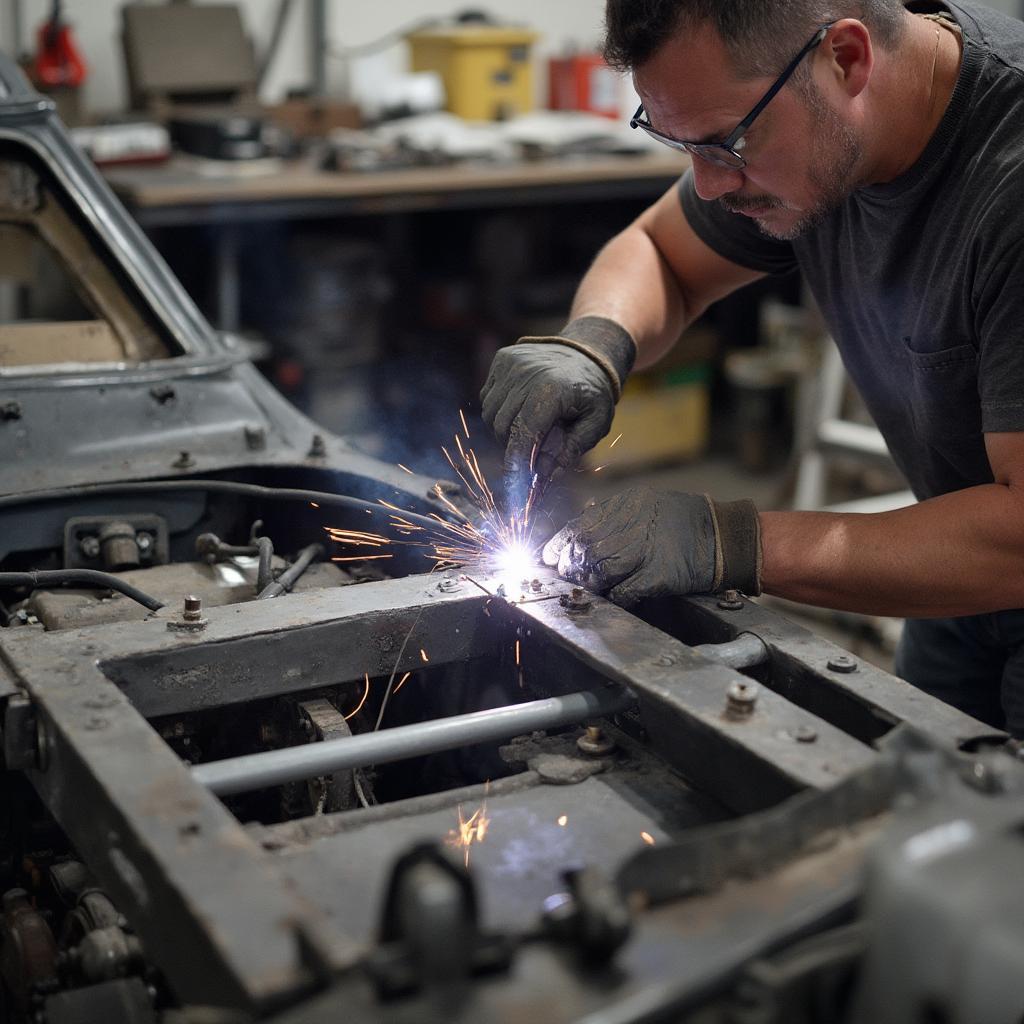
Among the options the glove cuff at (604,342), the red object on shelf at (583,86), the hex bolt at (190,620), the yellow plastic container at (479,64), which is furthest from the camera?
the red object on shelf at (583,86)

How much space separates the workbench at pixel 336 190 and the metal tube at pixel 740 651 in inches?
132

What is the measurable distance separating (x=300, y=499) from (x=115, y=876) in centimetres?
95

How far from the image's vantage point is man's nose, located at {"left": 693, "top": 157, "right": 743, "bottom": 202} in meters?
2.03

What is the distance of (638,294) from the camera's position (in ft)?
8.56

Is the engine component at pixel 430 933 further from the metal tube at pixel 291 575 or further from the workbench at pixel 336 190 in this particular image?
the workbench at pixel 336 190

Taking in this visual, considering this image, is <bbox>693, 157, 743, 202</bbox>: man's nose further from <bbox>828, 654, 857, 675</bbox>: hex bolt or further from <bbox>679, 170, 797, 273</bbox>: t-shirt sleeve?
<bbox>828, 654, 857, 675</bbox>: hex bolt

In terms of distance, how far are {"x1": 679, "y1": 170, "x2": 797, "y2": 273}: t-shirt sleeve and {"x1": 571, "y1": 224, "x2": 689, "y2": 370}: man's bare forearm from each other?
0.40ft

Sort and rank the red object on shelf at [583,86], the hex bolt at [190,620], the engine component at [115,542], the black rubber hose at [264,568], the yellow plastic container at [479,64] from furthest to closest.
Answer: the red object on shelf at [583,86]
the yellow plastic container at [479,64]
the engine component at [115,542]
the black rubber hose at [264,568]
the hex bolt at [190,620]

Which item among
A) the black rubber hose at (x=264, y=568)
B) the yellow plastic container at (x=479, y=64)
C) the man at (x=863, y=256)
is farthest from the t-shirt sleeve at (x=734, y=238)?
the yellow plastic container at (x=479, y=64)

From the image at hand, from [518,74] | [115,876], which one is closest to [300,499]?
[115,876]

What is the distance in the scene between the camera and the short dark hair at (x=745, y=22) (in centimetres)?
183

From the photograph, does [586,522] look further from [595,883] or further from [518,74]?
[518,74]

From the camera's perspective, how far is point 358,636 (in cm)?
181

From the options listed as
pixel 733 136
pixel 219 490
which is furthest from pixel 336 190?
pixel 733 136
